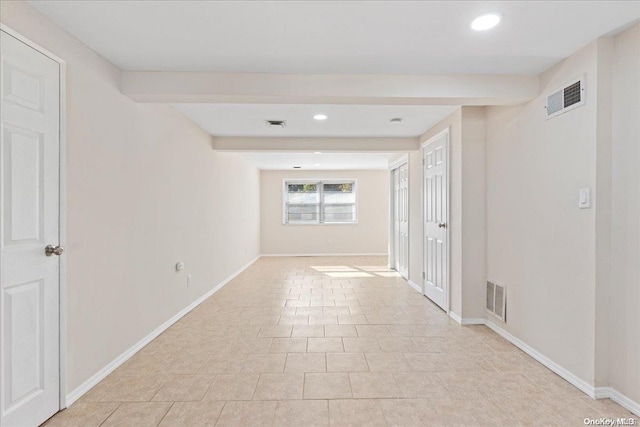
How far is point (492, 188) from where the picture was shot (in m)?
3.38

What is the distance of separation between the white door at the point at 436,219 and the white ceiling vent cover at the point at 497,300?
1.63 ft

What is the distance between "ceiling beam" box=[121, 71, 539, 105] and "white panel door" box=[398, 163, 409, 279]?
283cm

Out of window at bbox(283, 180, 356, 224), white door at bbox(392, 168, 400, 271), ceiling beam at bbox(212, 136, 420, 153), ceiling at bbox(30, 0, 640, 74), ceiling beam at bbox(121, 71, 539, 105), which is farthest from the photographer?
window at bbox(283, 180, 356, 224)

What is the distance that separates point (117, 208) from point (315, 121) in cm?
232

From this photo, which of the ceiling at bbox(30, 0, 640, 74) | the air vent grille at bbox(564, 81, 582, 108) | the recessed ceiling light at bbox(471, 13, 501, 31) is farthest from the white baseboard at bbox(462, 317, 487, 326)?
the recessed ceiling light at bbox(471, 13, 501, 31)

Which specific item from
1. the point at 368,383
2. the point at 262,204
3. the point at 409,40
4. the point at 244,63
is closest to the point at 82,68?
the point at 244,63

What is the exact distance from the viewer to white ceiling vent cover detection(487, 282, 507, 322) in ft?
10.5

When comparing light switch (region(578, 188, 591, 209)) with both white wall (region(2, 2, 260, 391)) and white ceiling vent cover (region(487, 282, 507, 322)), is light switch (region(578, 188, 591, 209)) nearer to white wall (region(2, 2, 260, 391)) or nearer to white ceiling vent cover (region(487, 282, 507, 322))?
white ceiling vent cover (region(487, 282, 507, 322))

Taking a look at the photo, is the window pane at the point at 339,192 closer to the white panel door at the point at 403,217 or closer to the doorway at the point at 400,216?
the doorway at the point at 400,216

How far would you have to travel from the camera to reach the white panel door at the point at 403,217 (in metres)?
5.70

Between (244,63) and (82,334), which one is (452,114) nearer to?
(244,63)

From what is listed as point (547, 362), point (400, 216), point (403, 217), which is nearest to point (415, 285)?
point (403, 217)

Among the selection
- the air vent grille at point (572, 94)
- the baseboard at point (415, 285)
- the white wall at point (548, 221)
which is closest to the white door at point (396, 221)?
the baseboard at point (415, 285)

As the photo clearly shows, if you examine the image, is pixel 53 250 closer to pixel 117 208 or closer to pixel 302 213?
pixel 117 208
